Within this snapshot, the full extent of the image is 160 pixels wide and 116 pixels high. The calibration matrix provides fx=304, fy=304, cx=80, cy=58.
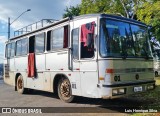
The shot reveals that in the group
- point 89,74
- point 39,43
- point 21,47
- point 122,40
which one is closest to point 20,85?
point 21,47

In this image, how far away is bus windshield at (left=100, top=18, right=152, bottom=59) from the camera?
377 inches

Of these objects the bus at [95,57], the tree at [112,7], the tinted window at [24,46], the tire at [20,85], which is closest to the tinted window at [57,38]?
the bus at [95,57]

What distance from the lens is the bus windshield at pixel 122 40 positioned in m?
9.57

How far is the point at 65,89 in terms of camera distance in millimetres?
11547

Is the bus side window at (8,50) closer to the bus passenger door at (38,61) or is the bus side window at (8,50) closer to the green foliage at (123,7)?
the bus passenger door at (38,61)

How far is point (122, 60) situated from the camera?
9.73 metres

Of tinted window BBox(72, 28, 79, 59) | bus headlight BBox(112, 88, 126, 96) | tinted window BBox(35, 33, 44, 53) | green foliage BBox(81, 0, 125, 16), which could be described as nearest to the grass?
bus headlight BBox(112, 88, 126, 96)

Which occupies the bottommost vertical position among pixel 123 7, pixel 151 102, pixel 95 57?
pixel 151 102

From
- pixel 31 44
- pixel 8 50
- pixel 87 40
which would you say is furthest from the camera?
pixel 8 50

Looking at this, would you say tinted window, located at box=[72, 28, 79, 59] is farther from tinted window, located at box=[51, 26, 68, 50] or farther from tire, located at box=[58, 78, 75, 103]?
tire, located at box=[58, 78, 75, 103]

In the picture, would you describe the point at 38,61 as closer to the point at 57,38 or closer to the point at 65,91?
the point at 57,38

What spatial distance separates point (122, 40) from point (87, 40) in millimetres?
1165

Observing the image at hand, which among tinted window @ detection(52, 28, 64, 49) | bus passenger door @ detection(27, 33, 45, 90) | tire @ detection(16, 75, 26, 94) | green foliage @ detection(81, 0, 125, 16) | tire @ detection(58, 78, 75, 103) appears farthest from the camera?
green foliage @ detection(81, 0, 125, 16)

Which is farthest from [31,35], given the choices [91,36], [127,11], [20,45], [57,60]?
[127,11]
